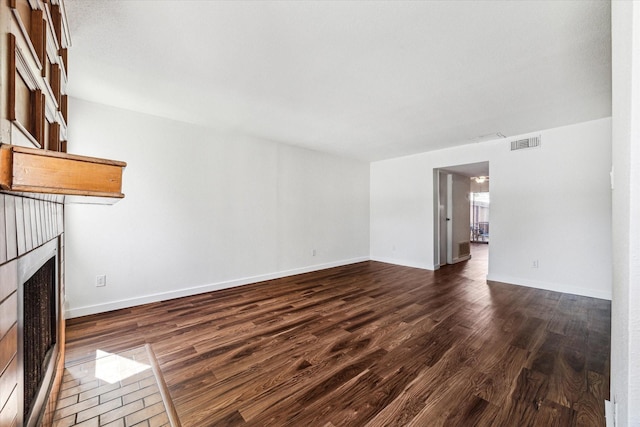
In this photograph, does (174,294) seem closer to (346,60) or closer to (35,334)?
(35,334)

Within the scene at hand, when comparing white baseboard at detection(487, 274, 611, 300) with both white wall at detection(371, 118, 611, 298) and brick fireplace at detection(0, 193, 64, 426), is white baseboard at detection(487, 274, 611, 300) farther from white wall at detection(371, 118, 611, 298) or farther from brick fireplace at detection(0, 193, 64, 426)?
brick fireplace at detection(0, 193, 64, 426)

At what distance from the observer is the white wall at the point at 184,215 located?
110 inches

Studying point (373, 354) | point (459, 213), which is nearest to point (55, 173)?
point (373, 354)

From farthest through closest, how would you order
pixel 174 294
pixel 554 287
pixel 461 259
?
pixel 461 259 → pixel 554 287 → pixel 174 294

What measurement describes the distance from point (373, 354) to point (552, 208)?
3.59 metres

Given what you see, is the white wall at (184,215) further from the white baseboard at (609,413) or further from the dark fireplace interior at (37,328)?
the white baseboard at (609,413)

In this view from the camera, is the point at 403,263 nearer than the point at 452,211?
Yes

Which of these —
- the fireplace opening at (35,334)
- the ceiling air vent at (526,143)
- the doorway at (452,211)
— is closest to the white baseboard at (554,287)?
the doorway at (452,211)

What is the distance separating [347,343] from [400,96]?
245 centimetres

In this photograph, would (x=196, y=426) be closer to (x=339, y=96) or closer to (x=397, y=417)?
(x=397, y=417)

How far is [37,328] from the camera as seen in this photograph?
1213 millimetres

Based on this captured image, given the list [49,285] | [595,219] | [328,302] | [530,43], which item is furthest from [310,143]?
[595,219]

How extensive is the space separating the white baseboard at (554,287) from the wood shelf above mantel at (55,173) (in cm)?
498

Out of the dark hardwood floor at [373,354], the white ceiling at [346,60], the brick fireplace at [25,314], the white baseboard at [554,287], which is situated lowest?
the dark hardwood floor at [373,354]
